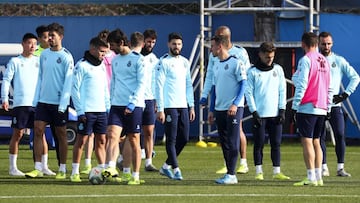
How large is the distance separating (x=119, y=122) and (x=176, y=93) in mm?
1905

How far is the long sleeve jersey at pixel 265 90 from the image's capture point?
18203 mm

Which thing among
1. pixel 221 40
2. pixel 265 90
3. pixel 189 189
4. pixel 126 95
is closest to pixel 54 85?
pixel 126 95

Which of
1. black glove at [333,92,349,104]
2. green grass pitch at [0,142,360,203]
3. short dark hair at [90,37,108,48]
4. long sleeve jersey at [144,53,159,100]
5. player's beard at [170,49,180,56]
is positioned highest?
short dark hair at [90,37,108,48]

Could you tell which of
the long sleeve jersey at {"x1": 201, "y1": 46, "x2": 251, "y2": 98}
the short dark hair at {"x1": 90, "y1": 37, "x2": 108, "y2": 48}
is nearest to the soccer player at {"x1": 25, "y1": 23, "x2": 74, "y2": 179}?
the short dark hair at {"x1": 90, "y1": 37, "x2": 108, "y2": 48}

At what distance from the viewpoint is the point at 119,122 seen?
658 inches

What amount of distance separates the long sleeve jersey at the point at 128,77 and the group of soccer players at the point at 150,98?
Result: 14mm

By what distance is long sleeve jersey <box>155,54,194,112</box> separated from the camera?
60.1ft

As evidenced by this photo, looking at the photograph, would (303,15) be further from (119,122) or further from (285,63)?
(119,122)

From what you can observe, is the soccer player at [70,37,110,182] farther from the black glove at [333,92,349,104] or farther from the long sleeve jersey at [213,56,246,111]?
the black glove at [333,92,349,104]

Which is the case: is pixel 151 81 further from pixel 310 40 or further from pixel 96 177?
pixel 310 40

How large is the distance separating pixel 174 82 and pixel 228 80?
4.95 ft

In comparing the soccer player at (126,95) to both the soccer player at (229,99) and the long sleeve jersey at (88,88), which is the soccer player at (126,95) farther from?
the soccer player at (229,99)

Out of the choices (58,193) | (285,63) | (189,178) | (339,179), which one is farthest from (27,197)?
(285,63)

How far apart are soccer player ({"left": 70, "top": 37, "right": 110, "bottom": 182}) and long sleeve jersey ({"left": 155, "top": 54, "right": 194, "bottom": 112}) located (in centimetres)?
123
